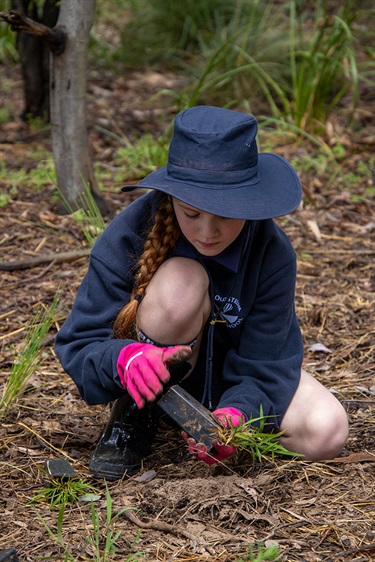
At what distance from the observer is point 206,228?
6.62 ft

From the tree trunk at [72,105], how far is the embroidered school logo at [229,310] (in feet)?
4.95

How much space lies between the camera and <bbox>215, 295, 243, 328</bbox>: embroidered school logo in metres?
2.25

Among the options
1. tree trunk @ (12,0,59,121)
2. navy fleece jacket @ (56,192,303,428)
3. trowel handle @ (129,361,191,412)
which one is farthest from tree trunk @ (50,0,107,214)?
trowel handle @ (129,361,191,412)

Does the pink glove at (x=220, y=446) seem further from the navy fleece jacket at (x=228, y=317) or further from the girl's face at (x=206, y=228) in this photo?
the girl's face at (x=206, y=228)

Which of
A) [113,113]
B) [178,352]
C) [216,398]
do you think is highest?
[178,352]

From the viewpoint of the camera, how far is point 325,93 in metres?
5.02

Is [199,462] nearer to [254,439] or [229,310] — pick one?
[254,439]

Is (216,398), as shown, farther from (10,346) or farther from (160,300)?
(10,346)

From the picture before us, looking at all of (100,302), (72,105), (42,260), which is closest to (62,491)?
(100,302)

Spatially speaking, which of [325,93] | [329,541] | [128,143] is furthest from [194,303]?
[325,93]

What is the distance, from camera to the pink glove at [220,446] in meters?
2.06

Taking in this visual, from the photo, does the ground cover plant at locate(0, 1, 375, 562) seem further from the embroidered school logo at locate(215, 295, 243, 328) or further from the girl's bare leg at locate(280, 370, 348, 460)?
the embroidered school logo at locate(215, 295, 243, 328)

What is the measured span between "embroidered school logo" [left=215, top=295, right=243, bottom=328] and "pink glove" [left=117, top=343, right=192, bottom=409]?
0.28 meters

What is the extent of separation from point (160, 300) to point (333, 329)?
126 centimetres
